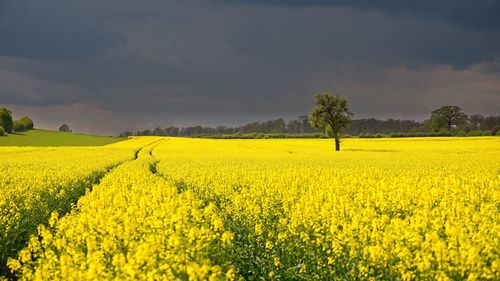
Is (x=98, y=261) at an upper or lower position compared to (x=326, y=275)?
upper

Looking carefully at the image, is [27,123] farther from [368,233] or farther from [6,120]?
[368,233]

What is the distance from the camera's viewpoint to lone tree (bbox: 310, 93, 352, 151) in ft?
219

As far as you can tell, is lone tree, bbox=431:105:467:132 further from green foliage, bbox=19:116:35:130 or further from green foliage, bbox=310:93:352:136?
green foliage, bbox=19:116:35:130

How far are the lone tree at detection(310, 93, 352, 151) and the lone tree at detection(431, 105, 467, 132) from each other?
60.3m

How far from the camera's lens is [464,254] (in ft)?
23.2

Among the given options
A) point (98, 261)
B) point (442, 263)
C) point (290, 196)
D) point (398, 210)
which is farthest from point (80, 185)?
point (442, 263)

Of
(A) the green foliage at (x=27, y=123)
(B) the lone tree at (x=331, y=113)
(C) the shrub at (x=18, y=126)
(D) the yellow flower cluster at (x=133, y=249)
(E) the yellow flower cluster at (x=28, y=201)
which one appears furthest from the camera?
(A) the green foliage at (x=27, y=123)

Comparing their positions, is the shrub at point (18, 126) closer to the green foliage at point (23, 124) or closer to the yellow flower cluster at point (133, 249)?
the green foliage at point (23, 124)

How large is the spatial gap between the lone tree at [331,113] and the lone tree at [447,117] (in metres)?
60.3

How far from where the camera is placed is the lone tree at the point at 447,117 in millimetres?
119688

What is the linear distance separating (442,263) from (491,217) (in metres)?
3.99

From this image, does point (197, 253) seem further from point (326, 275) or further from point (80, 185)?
point (80, 185)

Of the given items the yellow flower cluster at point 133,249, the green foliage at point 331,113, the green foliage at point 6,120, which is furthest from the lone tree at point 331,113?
the green foliage at point 6,120

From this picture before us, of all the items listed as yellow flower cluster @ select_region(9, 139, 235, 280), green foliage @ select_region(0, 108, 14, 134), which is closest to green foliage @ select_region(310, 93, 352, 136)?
yellow flower cluster @ select_region(9, 139, 235, 280)
